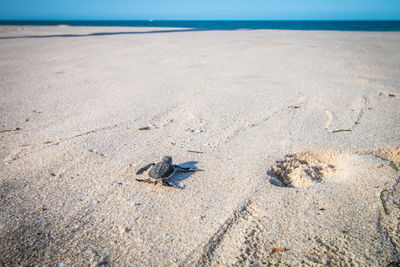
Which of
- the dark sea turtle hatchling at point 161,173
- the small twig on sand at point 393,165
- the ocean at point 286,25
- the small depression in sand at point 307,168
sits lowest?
the small depression in sand at point 307,168

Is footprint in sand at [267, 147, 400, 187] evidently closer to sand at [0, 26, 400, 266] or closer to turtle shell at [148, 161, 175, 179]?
sand at [0, 26, 400, 266]

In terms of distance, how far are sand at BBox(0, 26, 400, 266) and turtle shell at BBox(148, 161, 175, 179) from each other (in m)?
0.10

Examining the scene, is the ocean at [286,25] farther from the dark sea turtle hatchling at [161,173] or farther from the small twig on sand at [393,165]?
the dark sea turtle hatchling at [161,173]

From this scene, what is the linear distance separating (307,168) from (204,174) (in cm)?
79

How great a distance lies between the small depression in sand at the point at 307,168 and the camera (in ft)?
5.55

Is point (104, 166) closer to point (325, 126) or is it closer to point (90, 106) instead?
point (90, 106)

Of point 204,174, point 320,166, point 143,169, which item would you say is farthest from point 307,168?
point 143,169

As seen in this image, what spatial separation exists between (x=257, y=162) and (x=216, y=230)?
0.75 meters

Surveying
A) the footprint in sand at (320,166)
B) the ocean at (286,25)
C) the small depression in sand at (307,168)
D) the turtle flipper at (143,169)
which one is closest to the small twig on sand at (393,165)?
the footprint in sand at (320,166)

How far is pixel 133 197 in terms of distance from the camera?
1.54m

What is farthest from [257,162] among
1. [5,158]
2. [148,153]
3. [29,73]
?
[29,73]

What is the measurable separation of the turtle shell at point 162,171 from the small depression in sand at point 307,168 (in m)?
0.73

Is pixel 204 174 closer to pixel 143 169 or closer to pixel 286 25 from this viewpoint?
pixel 143 169

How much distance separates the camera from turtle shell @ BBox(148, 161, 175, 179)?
1586 mm
